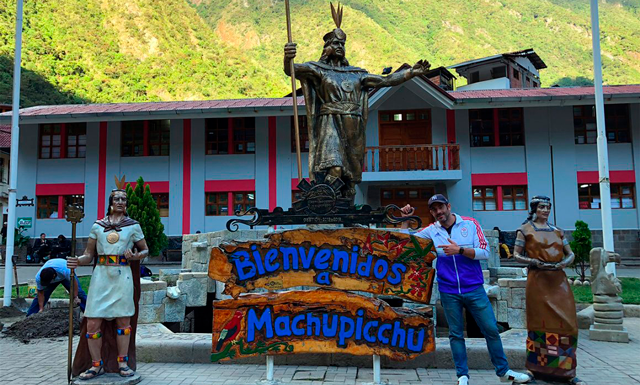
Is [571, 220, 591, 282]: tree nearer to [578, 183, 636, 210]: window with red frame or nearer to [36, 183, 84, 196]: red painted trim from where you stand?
[578, 183, 636, 210]: window with red frame

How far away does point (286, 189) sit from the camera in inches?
851

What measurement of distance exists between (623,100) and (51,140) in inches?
973

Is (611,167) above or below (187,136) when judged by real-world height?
below

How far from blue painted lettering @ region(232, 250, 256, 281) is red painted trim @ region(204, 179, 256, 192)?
54.6ft

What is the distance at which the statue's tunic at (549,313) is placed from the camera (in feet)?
15.5

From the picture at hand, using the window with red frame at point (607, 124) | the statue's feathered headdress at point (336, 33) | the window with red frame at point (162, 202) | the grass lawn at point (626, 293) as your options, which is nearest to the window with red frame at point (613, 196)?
the window with red frame at point (607, 124)

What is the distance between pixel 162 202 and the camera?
21969 millimetres

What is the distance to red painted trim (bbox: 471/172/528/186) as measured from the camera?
20.6 m

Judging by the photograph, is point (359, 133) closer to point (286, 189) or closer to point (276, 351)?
point (276, 351)

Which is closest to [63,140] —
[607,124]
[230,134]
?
[230,134]

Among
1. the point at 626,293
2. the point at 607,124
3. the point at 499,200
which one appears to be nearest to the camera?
the point at 626,293

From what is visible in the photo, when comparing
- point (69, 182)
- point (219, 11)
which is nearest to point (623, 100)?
point (69, 182)

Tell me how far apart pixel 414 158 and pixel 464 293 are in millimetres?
15581

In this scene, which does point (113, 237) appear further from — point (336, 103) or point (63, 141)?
point (63, 141)
